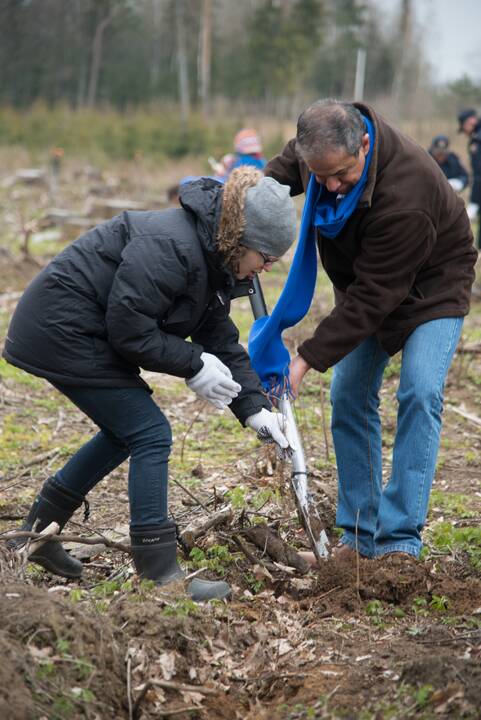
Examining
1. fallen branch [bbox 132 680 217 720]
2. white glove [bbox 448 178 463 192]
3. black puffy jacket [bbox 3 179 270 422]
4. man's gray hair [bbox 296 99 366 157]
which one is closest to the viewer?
fallen branch [bbox 132 680 217 720]

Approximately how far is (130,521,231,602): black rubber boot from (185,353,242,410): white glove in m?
0.51

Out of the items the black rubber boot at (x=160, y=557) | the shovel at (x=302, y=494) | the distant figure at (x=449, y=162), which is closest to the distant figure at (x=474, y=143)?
the distant figure at (x=449, y=162)

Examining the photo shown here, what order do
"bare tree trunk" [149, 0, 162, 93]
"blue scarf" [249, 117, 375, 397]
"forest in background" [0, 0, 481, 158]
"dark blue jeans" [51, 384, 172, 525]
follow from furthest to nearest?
"bare tree trunk" [149, 0, 162, 93] < "forest in background" [0, 0, 481, 158] < "blue scarf" [249, 117, 375, 397] < "dark blue jeans" [51, 384, 172, 525]

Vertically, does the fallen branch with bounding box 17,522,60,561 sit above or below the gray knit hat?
below

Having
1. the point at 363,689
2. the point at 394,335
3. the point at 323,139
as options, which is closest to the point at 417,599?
the point at 363,689

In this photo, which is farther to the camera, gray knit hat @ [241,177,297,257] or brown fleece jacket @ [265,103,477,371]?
brown fleece jacket @ [265,103,477,371]

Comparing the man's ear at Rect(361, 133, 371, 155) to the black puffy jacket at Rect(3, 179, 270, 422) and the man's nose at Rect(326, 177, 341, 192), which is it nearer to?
the man's nose at Rect(326, 177, 341, 192)

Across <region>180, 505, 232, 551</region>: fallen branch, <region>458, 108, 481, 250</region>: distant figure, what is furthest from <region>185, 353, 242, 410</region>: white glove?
<region>458, 108, 481, 250</region>: distant figure

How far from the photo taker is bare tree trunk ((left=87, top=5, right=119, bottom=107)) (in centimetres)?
4219

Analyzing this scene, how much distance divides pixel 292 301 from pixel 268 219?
0.74 metres

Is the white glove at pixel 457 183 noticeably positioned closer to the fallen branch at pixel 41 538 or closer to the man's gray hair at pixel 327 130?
the man's gray hair at pixel 327 130

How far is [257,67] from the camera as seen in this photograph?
4125 centimetres

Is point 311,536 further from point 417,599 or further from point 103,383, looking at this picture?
point 103,383

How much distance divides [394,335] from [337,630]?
1.19m
